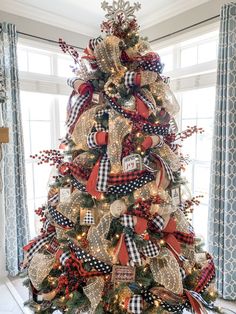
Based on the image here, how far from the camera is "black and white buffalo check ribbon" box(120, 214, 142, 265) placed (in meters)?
1.21

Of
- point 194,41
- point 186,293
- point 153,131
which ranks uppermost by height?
point 194,41

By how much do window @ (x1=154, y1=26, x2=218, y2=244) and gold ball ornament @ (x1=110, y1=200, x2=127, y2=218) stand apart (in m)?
1.60

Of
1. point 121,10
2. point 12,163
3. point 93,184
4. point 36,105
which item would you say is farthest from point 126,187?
point 36,105

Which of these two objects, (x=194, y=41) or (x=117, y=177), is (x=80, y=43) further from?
(x=117, y=177)

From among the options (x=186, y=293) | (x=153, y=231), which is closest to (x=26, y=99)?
(x=153, y=231)

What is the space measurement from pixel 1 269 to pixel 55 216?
5.01 feet

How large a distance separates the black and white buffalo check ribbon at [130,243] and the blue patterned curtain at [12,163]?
4.96 feet

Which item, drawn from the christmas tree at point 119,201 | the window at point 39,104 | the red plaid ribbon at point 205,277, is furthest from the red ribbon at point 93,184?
the window at point 39,104

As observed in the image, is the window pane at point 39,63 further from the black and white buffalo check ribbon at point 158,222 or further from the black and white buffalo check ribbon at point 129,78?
the black and white buffalo check ribbon at point 158,222

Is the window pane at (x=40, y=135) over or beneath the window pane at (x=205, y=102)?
beneath

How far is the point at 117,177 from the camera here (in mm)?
1250

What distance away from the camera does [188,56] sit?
2641mm

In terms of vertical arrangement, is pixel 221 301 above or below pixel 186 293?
below

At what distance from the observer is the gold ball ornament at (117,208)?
1.24m
